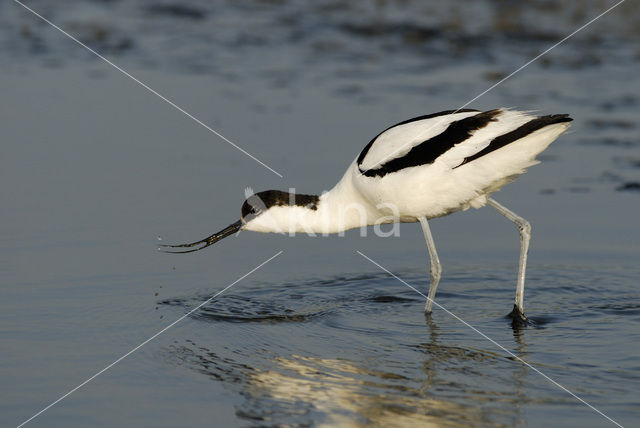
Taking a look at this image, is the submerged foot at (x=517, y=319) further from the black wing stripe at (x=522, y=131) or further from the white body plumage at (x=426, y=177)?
the black wing stripe at (x=522, y=131)

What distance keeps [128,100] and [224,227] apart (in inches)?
138

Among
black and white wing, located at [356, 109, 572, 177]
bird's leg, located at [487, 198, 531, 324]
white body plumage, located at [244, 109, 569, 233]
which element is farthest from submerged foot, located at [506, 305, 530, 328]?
black and white wing, located at [356, 109, 572, 177]

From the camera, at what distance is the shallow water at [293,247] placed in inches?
189

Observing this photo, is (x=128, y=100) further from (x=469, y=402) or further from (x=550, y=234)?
(x=469, y=402)

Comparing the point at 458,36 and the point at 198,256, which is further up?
the point at 458,36

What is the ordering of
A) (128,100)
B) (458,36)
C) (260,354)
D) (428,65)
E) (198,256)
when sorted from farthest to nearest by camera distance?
(458,36) → (428,65) → (128,100) → (198,256) → (260,354)

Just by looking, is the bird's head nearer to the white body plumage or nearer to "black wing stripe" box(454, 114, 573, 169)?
the white body plumage

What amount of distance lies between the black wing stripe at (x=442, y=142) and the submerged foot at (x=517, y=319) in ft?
3.35

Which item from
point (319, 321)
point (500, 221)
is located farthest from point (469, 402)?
point (500, 221)

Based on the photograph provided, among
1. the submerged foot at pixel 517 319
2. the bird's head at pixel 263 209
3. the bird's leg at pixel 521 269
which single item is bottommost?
the submerged foot at pixel 517 319

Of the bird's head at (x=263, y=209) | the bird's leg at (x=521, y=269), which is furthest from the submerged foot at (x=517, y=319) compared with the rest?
the bird's head at (x=263, y=209)

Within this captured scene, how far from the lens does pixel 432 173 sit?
235 inches

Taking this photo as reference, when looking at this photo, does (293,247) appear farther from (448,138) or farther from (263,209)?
(448,138)

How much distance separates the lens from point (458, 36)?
12977 mm
